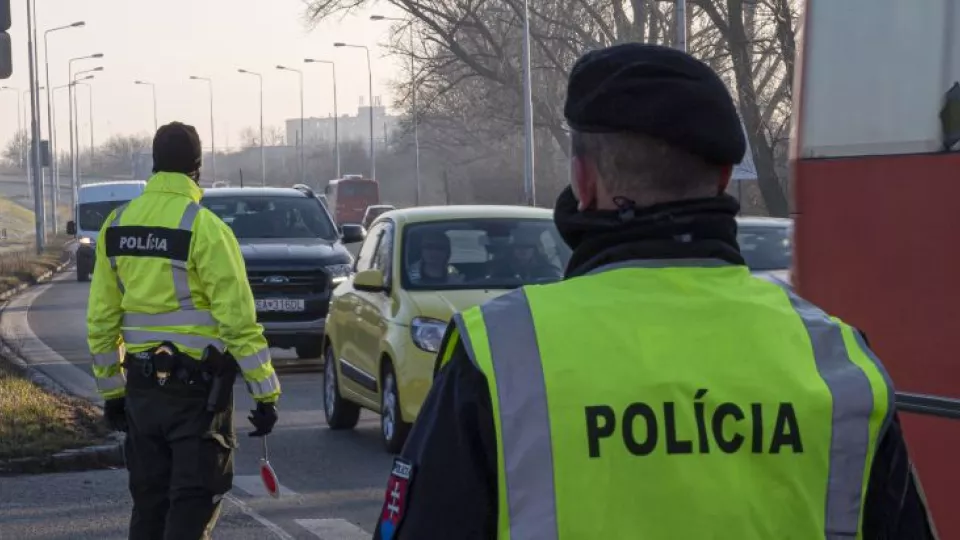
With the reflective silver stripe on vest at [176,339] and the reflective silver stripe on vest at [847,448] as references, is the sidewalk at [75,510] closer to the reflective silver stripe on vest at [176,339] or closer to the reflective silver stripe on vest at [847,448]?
the reflective silver stripe on vest at [176,339]

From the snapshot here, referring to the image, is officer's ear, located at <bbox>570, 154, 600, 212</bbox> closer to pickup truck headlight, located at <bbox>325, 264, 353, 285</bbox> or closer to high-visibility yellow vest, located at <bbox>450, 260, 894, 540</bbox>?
high-visibility yellow vest, located at <bbox>450, 260, 894, 540</bbox>

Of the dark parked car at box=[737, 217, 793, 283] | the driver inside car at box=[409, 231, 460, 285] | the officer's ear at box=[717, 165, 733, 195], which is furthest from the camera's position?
the dark parked car at box=[737, 217, 793, 283]

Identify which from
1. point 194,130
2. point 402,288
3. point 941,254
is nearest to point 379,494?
point 402,288

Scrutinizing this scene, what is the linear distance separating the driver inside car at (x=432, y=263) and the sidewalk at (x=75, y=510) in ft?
7.91

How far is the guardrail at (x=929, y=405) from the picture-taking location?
438 centimetres

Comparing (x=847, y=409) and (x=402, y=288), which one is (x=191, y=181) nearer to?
(x=847, y=409)

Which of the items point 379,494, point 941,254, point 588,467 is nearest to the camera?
point 588,467

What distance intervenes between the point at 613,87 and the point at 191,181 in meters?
3.85

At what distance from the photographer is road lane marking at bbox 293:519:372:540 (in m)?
8.11

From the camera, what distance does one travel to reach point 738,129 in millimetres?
2254

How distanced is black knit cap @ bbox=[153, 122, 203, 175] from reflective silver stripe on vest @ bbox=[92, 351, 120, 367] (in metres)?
0.69

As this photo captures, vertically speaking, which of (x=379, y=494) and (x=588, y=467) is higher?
(x=588, y=467)

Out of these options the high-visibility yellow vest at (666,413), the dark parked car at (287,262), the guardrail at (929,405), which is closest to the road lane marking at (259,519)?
the guardrail at (929,405)

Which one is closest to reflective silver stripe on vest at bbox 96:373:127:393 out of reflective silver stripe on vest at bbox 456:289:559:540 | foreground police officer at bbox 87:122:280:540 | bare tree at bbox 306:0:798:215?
foreground police officer at bbox 87:122:280:540
